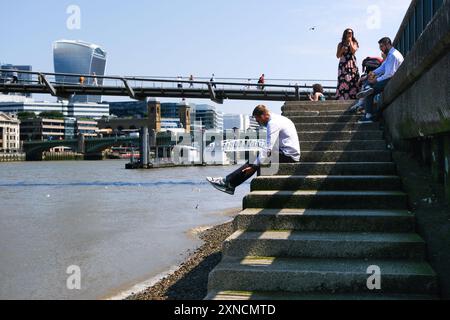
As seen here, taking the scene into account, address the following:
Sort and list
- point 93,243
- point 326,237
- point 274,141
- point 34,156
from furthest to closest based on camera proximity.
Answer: point 34,156 → point 93,243 → point 274,141 → point 326,237

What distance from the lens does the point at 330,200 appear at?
625cm

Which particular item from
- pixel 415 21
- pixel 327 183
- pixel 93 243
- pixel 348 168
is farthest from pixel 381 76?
pixel 93 243

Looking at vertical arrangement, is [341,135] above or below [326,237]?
above

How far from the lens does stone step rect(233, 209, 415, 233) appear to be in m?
5.70

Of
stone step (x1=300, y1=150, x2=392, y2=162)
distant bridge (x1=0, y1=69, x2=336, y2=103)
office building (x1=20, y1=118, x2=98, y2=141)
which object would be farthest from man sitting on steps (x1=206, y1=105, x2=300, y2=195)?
office building (x1=20, y1=118, x2=98, y2=141)

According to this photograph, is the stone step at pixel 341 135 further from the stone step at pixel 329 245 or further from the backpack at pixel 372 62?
the stone step at pixel 329 245

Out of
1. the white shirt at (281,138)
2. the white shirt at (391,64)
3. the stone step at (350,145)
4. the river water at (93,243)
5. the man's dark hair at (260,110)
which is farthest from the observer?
the river water at (93,243)

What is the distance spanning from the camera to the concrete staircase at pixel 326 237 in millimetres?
4871

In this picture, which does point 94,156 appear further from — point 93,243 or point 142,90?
point 93,243

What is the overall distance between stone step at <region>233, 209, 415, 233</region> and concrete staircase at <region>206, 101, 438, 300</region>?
1 cm

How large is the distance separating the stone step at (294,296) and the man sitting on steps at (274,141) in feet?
8.13

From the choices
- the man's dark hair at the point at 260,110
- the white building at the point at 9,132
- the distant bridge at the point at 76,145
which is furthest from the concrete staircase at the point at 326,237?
the white building at the point at 9,132

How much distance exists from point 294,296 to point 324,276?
0.32 meters

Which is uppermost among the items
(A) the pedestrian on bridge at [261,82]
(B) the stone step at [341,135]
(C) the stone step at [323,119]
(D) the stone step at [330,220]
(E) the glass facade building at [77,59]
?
(E) the glass facade building at [77,59]
